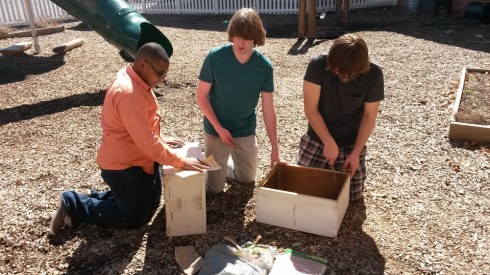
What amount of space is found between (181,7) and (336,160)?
13.5m

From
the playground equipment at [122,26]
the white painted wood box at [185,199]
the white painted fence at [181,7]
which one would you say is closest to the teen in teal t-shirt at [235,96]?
the white painted wood box at [185,199]

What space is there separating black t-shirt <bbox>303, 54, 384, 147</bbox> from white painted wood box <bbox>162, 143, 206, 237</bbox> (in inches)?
41.4

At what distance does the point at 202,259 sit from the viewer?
3023 millimetres

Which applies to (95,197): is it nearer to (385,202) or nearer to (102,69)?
(385,202)

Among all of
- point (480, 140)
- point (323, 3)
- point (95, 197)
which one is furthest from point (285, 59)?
point (323, 3)

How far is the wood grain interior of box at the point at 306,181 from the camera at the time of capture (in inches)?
136

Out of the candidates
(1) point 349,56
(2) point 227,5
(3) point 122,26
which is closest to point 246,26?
(1) point 349,56

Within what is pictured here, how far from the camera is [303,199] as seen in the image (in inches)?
124

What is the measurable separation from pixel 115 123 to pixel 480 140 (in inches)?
154

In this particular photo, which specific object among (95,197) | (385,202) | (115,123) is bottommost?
(385,202)

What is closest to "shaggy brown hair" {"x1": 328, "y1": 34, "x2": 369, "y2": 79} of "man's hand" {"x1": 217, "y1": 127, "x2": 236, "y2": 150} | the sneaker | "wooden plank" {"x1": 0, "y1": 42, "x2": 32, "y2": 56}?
"man's hand" {"x1": 217, "y1": 127, "x2": 236, "y2": 150}

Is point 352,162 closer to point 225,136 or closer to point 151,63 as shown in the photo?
point 225,136

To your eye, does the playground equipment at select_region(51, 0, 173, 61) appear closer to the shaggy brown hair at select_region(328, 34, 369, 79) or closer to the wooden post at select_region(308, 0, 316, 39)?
the shaggy brown hair at select_region(328, 34, 369, 79)

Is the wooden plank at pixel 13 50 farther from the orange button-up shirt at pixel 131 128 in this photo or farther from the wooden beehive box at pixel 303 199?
the wooden beehive box at pixel 303 199
